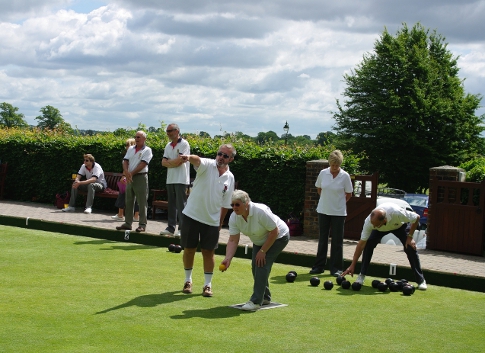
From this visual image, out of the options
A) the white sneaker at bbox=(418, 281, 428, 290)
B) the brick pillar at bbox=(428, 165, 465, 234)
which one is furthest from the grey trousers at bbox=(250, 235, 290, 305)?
the brick pillar at bbox=(428, 165, 465, 234)

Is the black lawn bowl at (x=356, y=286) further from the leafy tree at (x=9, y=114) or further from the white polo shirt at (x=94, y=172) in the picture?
the leafy tree at (x=9, y=114)

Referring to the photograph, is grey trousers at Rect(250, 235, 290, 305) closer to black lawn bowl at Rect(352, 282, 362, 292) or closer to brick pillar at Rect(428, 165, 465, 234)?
black lawn bowl at Rect(352, 282, 362, 292)

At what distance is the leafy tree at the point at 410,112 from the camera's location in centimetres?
3903

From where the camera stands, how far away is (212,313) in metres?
6.11

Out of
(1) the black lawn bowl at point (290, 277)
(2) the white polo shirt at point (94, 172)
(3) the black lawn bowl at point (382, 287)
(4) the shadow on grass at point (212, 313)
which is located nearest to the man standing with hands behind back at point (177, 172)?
(1) the black lawn bowl at point (290, 277)

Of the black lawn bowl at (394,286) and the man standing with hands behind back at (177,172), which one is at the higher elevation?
the man standing with hands behind back at (177,172)

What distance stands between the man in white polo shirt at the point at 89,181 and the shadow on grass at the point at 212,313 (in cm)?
906

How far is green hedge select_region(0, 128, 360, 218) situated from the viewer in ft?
43.3

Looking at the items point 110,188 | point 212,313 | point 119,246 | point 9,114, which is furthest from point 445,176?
point 9,114

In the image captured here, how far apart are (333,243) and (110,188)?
8.00 m

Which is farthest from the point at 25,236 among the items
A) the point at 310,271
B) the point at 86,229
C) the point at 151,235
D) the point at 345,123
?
the point at 345,123

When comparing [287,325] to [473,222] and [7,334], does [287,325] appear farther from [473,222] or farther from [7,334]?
[473,222]

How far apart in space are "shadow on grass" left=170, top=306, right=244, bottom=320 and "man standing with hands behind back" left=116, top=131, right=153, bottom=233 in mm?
5129

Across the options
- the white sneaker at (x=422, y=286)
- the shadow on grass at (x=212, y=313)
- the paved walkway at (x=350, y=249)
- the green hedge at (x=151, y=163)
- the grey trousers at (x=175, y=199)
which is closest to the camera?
the shadow on grass at (x=212, y=313)
